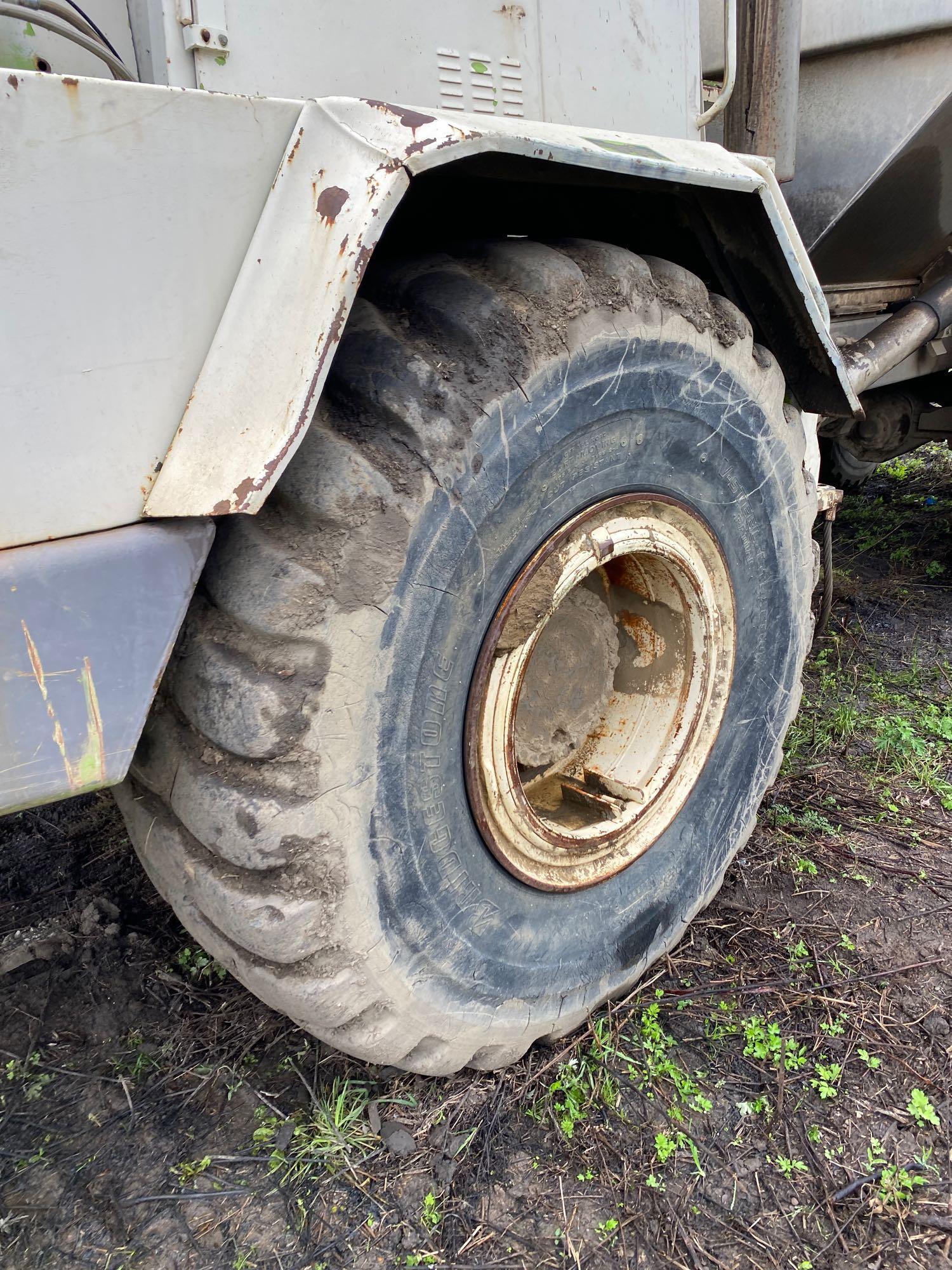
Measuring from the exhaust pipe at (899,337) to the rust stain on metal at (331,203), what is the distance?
1929 millimetres

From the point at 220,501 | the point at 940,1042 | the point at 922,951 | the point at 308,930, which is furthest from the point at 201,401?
the point at 922,951

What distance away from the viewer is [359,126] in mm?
1076

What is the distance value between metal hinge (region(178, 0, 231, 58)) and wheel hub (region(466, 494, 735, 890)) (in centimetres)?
84

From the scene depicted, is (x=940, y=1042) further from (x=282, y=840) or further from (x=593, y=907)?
(x=282, y=840)

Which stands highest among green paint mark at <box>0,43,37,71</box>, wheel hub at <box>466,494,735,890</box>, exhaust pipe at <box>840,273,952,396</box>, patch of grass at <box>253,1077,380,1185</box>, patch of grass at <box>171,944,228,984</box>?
green paint mark at <box>0,43,37,71</box>

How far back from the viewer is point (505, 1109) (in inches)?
67.5

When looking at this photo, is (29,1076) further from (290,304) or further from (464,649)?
(290,304)

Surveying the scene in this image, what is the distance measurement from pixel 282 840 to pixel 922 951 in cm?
160

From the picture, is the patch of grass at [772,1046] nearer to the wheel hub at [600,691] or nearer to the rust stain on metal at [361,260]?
the wheel hub at [600,691]

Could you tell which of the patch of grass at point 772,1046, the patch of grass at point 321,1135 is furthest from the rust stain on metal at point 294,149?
the patch of grass at point 772,1046

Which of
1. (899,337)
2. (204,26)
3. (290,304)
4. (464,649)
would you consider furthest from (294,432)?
(899,337)

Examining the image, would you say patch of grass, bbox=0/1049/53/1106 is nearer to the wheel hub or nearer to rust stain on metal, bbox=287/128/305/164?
the wheel hub

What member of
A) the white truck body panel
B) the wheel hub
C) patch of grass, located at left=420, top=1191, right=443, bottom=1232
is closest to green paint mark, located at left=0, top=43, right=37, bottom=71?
the white truck body panel

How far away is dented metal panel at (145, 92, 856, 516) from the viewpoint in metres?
1.04
